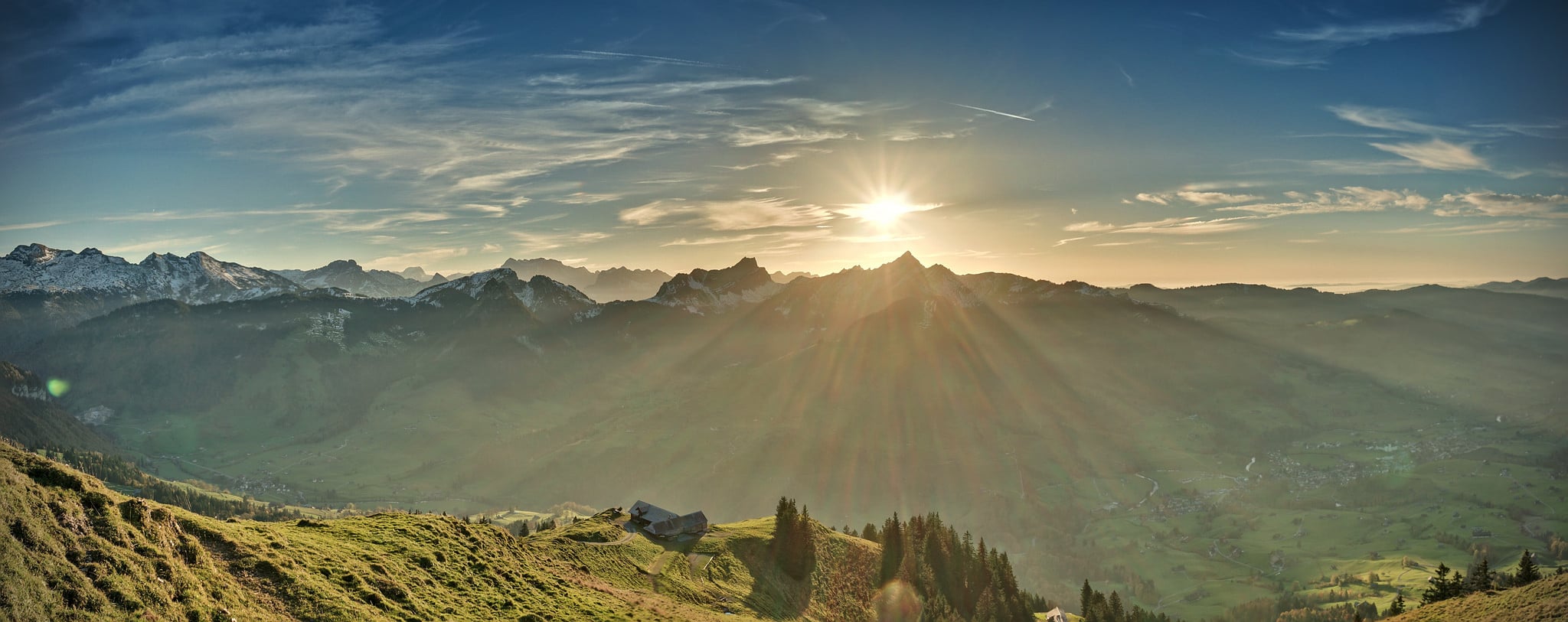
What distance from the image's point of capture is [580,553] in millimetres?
75750

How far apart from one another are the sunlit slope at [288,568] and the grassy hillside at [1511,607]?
81124mm

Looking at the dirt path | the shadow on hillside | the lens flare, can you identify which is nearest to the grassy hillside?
the lens flare

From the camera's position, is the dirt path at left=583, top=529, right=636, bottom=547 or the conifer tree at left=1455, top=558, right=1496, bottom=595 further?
the conifer tree at left=1455, top=558, right=1496, bottom=595

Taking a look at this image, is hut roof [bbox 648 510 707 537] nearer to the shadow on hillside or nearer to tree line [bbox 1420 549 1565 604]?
the shadow on hillside

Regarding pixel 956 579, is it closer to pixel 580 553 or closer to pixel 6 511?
pixel 580 553

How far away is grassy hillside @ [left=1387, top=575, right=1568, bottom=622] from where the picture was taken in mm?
63469

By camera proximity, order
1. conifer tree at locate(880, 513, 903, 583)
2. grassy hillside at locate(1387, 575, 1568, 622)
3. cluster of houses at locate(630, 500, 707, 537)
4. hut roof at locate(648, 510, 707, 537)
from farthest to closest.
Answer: conifer tree at locate(880, 513, 903, 583)
cluster of houses at locate(630, 500, 707, 537)
hut roof at locate(648, 510, 707, 537)
grassy hillside at locate(1387, 575, 1568, 622)

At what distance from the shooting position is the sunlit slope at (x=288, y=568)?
24.5 m

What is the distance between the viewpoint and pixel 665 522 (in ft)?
344

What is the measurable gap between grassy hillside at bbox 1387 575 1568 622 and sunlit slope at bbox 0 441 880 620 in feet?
266

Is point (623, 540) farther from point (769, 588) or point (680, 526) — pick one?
point (769, 588)

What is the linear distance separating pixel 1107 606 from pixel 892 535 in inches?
1835

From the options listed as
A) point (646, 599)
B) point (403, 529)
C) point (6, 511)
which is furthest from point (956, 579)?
point (6, 511)

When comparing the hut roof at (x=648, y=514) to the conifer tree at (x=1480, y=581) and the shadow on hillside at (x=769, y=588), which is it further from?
the conifer tree at (x=1480, y=581)
